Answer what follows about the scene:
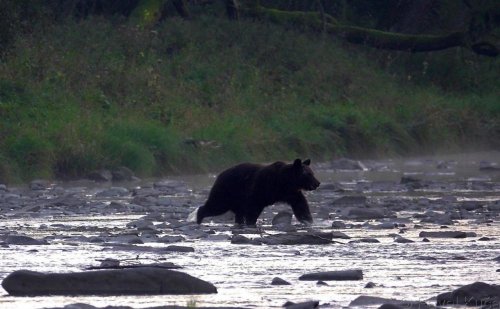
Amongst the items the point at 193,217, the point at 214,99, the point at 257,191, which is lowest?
the point at 193,217

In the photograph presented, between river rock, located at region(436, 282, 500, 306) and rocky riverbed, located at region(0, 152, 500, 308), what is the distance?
0.08m

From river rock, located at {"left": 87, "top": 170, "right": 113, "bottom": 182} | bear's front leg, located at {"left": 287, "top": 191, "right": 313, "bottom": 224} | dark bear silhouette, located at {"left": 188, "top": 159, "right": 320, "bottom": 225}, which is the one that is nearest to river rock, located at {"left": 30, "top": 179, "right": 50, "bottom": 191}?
river rock, located at {"left": 87, "top": 170, "right": 113, "bottom": 182}

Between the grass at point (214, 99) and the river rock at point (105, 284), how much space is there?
13.0m

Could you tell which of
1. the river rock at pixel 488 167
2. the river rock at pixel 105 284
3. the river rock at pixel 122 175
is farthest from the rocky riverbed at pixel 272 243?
the river rock at pixel 488 167

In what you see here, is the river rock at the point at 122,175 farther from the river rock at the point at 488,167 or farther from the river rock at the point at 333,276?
the river rock at the point at 333,276

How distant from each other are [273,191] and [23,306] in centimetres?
700

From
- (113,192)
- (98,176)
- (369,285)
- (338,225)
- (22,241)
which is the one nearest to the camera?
(369,285)

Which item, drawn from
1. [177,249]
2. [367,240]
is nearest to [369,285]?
[177,249]

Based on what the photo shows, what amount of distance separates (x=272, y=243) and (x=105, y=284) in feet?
11.6

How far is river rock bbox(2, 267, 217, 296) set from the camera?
874 cm

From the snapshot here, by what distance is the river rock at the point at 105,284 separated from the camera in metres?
8.74

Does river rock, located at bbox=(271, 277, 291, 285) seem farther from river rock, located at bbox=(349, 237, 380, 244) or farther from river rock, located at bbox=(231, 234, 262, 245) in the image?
river rock, located at bbox=(349, 237, 380, 244)

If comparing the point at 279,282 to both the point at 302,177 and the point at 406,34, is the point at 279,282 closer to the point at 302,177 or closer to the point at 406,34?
the point at 302,177

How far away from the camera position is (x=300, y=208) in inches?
582
